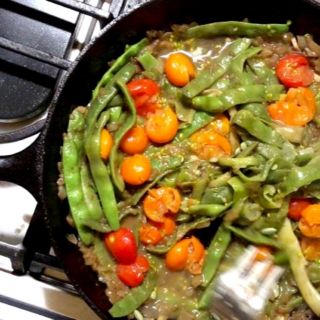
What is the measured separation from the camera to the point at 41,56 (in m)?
1.95

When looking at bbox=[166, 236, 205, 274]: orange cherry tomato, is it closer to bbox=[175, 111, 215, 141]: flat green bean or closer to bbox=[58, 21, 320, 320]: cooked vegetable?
bbox=[58, 21, 320, 320]: cooked vegetable

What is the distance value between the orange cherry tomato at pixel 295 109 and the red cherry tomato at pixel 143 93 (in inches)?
17.1

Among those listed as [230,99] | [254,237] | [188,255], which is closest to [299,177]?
[254,237]

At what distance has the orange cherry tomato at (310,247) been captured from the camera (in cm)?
199

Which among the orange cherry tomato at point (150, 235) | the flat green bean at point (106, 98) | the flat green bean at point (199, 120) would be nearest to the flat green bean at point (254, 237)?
the orange cherry tomato at point (150, 235)

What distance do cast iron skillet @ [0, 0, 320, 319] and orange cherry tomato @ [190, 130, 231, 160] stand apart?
1.45ft

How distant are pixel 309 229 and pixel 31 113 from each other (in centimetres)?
108

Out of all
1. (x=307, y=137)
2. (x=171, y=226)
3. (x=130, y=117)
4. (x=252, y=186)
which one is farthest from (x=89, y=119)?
(x=307, y=137)

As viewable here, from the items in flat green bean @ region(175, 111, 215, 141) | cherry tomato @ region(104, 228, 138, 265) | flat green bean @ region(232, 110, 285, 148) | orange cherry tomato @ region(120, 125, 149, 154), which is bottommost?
cherry tomato @ region(104, 228, 138, 265)

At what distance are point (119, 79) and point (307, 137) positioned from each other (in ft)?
2.34

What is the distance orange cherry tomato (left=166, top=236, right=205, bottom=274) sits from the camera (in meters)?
1.96

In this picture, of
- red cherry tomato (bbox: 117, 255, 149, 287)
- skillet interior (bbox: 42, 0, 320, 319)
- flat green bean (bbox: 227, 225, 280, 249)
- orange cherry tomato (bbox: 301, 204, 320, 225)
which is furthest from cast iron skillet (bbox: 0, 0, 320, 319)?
orange cherry tomato (bbox: 301, 204, 320, 225)

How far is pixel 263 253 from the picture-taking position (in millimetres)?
1969

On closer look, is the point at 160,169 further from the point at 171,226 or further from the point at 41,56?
the point at 41,56
